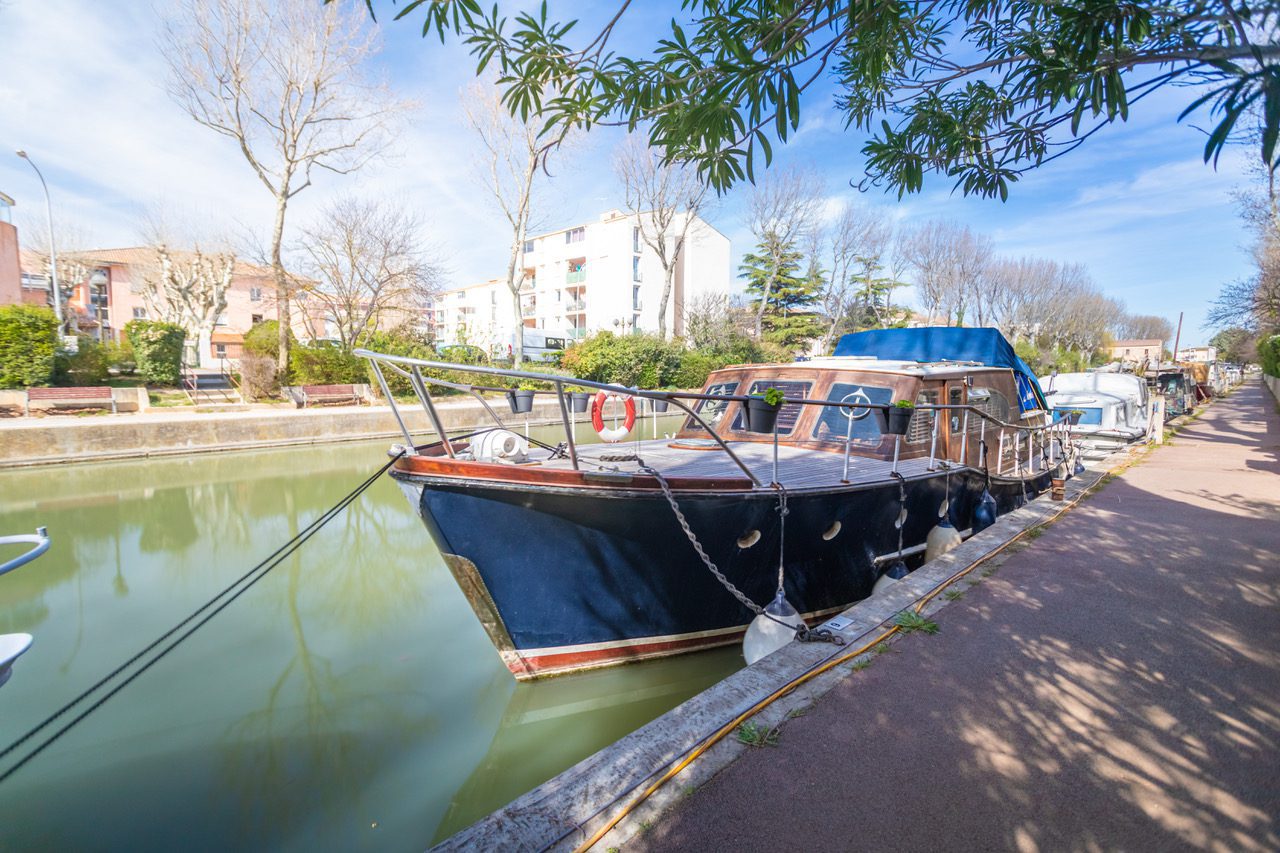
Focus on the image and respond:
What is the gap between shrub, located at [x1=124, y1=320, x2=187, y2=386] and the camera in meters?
17.8

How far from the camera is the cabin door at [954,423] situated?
648cm

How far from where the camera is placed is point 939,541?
580 cm

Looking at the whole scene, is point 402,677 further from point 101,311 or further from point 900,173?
point 101,311

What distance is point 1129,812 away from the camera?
209 centimetres

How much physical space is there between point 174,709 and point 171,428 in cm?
1219

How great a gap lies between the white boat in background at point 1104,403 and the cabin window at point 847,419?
382 inches

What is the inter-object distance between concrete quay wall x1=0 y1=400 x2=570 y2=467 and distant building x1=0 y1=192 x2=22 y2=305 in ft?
46.2

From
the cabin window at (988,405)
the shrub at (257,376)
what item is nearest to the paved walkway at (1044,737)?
the cabin window at (988,405)

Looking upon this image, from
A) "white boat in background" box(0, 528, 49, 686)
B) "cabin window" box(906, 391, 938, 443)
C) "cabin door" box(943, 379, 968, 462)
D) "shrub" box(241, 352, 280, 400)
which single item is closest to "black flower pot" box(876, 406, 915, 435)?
"cabin window" box(906, 391, 938, 443)

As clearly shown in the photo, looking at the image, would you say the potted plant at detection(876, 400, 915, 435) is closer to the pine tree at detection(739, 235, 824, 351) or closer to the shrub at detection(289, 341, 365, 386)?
the shrub at detection(289, 341, 365, 386)

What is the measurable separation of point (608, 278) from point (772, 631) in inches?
1510

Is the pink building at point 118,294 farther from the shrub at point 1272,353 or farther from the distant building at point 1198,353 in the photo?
the distant building at point 1198,353

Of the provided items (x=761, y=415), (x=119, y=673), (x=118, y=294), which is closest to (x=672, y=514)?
(x=761, y=415)

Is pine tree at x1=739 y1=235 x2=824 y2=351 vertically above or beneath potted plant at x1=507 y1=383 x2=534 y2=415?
above
